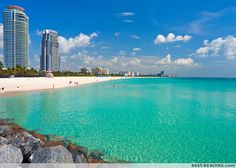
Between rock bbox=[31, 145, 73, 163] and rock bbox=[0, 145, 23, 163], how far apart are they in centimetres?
53

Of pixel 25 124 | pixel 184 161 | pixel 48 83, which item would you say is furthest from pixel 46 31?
pixel 184 161

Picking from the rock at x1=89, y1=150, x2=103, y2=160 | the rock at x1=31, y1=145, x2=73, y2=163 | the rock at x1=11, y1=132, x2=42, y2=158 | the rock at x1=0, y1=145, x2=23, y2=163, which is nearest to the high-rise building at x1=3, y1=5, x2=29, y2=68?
the rock at x1=11, y1=132, x2=42, y2=158

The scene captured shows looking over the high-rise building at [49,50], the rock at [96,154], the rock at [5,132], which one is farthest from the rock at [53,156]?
the high-rise building at [49,50]

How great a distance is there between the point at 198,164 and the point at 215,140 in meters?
4.16

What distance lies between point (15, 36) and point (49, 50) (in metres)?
36.8

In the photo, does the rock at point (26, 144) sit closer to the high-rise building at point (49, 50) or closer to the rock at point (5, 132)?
the rock at point (5, 132)

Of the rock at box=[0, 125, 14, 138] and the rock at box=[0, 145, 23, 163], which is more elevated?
the rock at box=[0, 145, 23, 163]

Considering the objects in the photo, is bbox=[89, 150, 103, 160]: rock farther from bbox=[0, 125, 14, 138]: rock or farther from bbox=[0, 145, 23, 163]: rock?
bbox=[0, 125, 14, 138]: rock

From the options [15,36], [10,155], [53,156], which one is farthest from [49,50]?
[53,156]

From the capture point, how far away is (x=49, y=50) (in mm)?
140500

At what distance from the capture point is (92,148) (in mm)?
10727

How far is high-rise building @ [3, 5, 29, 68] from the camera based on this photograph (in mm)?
98688

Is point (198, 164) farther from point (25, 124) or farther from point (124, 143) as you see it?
point (25, 124)

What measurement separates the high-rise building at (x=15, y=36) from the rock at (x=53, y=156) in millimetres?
107690
